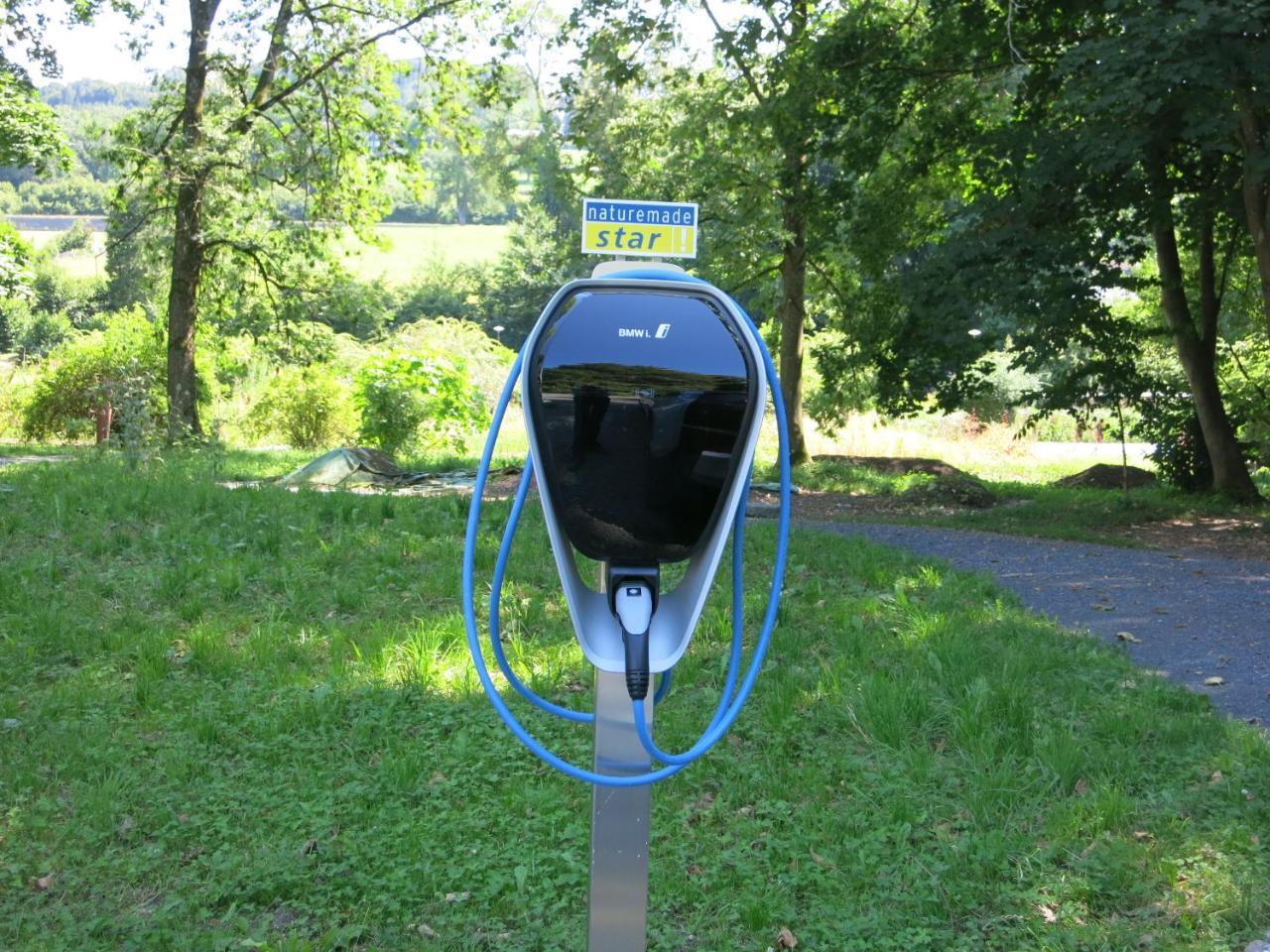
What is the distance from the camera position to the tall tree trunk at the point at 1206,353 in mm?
13602

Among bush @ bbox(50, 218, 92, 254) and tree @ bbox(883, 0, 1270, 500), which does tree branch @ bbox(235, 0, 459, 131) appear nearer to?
tree @ bbox(883, 0, 1270, 500)

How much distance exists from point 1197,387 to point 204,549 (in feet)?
39.0

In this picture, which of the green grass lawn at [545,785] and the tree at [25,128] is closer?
the green grass lawn at [545,785]

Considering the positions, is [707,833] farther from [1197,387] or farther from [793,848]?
[1197,387]

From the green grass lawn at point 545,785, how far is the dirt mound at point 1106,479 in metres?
12.2

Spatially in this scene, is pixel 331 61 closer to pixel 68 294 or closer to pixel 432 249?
pixel 68 294

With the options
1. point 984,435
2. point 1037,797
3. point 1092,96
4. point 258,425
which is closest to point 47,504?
point 1037,797

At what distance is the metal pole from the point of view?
2252 millimetres

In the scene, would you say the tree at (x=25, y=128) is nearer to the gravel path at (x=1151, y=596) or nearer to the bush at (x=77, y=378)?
the bush at (x=77, y=378)

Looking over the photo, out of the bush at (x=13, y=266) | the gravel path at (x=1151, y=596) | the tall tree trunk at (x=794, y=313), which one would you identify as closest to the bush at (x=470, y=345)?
the bush at (x=13, y=266)

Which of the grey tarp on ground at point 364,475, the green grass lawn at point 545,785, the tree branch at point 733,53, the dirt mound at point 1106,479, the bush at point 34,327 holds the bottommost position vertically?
the green grass lawn at point 545,785

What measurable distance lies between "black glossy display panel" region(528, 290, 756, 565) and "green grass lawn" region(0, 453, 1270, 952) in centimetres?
181

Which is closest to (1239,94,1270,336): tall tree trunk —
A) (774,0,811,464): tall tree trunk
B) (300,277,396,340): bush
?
(774,0,811,464): tall tree trunk

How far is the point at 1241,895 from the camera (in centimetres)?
345
